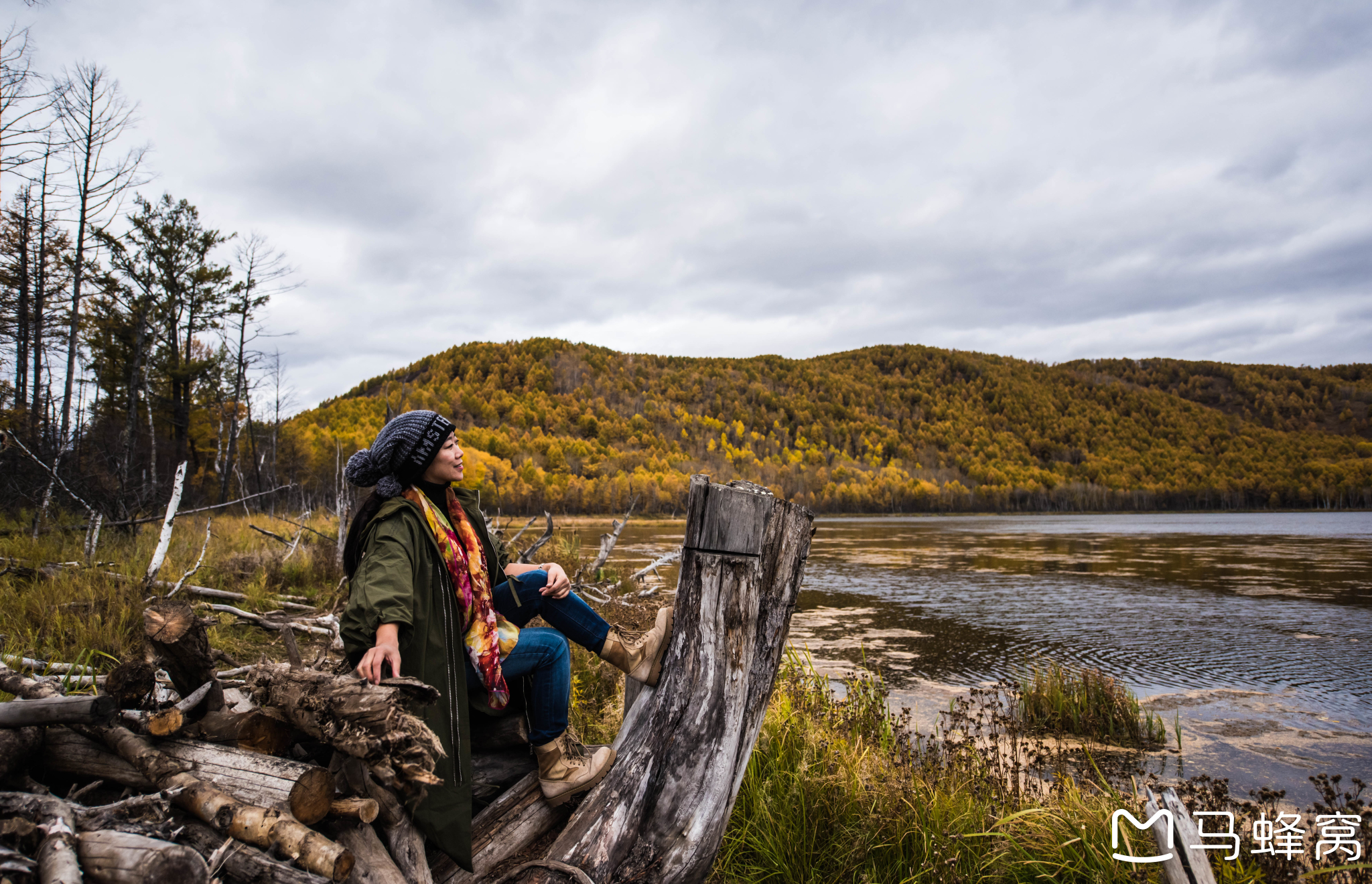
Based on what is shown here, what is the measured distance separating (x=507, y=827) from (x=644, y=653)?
0.79m

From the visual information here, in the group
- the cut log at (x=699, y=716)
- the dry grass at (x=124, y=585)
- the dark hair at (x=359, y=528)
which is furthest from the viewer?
the dry grass at (x=124, y=585)

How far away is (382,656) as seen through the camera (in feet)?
6.57

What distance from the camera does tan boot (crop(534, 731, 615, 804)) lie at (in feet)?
8.51

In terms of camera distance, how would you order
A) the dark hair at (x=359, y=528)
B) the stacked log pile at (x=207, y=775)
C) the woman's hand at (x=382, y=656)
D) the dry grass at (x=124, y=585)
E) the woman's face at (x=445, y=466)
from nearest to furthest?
Result: the stacked log pile at (x=207, y=775) → the woman's hand at (x=382, y=656) → the dark hair at (x=359, y=528) → the woman's face at (x=445, y=466) → the dry grass at (x=124, y=585)

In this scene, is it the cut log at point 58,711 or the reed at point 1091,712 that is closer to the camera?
the cut log at point 58,711

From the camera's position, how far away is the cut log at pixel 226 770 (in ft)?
6.58

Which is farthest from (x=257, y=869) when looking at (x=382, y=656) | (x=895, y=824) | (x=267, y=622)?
(x=267, y=622)

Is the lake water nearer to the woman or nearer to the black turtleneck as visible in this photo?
the woman

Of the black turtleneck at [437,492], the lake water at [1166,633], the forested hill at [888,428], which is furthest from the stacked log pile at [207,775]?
the forested hill at [888,428]

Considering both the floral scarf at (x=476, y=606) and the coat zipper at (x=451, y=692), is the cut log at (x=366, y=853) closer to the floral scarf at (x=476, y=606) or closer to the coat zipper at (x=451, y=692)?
the coat zipper at (x=451, y=692)

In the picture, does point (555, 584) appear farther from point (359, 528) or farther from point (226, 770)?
point (226, 770)

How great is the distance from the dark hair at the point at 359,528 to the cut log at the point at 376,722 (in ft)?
1.64

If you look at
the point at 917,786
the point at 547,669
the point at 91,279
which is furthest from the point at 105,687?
the point at 91,279

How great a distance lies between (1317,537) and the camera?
31312 millimetres
